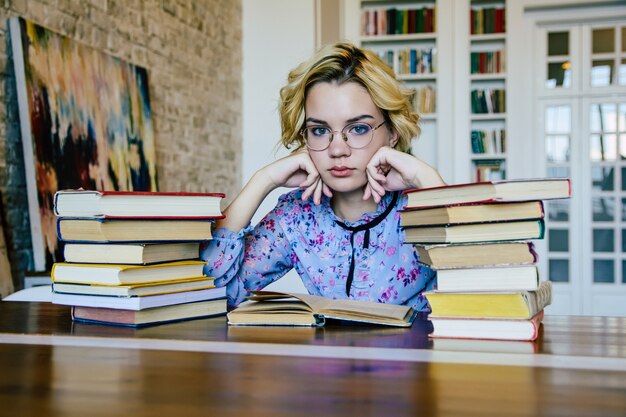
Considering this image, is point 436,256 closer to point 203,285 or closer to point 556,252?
point 203,285

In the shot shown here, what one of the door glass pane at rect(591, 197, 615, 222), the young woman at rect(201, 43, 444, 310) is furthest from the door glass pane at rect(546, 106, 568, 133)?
the young woman at rect(201, 43, 444, 310)

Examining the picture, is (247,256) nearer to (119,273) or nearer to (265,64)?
(119,273)

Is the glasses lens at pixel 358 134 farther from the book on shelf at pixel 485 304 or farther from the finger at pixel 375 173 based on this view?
the book on shelf at pixel 485 304

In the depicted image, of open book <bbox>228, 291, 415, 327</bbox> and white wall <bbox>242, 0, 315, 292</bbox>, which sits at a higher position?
white wall <bbox>242, 0, 315, 292</bbox>

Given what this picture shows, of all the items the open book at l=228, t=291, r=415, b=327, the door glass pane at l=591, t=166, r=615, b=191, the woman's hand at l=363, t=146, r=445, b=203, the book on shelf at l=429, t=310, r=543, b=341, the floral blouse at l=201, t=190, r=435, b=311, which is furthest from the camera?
the door glass pane at l=591, t=166, r=615, b=191

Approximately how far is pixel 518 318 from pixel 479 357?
17 cm

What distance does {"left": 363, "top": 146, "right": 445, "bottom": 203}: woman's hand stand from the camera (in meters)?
1.69

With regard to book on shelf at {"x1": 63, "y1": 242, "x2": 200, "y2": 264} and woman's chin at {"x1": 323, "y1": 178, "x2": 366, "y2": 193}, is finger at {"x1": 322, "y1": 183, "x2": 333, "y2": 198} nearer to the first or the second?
woman's chin at {"x1": 323, "y1": 178, "x2": 366, "y2": 193}

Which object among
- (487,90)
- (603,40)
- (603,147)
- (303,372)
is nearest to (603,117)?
(603,147)

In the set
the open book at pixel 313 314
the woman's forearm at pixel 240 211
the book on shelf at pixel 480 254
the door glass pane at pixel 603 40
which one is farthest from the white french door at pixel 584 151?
the book on shelf at pixel 480 254

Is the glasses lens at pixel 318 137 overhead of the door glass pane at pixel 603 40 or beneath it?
beneath

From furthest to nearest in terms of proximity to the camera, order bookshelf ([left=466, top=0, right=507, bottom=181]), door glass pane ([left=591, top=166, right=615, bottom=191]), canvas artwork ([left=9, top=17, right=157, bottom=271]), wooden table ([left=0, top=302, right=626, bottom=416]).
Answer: door glass pane ([left=591, top=166, right=615, bottom=191])
bookshelf ([left=466, top=0, right=507, bottom=181])
canvas artwork ([left=9, top=17, right=157, bottom=271])
wooden table ([left=0, top=302, right=626, bottom=416])

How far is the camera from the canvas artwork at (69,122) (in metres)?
2.86

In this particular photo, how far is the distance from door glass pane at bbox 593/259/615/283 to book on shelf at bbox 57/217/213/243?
5712 mm
